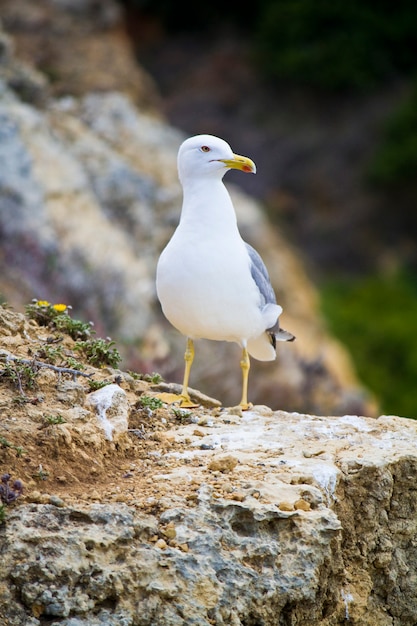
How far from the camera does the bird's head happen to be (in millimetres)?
5727

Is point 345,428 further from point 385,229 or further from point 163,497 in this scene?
point 385,229

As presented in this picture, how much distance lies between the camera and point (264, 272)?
234 inches

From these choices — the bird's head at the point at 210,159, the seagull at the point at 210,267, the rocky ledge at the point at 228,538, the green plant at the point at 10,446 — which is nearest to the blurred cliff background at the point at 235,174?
the seagull at the point at 210,267

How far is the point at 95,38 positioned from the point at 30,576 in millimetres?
12923

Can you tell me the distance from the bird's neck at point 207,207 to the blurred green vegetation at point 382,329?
394 inches

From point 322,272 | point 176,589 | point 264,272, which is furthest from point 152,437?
point 322,272

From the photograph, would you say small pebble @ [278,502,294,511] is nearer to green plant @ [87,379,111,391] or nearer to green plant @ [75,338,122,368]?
green plant @ [87,379,111,391]

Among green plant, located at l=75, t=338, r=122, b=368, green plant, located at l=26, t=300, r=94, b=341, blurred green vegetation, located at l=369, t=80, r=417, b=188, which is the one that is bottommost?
green plant, located at l=75, t=338, r=122, b=368

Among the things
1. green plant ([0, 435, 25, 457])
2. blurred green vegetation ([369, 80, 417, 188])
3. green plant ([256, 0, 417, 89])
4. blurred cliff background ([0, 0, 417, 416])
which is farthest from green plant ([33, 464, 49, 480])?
green plant ([256, 0, 417, 89])

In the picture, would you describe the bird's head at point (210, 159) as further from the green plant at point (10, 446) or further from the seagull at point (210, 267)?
the green plant at point (10, 446)

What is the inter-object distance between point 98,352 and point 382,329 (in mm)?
13964

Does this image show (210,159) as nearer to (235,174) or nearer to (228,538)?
(228,538)

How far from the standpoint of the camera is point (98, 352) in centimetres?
536

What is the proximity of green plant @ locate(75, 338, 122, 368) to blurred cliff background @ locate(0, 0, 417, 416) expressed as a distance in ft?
10.3
